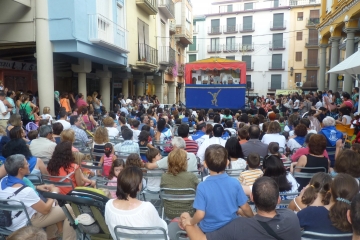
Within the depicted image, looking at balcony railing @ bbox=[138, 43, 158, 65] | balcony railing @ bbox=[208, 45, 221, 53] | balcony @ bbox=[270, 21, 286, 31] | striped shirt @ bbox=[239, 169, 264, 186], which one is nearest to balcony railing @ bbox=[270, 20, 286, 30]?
balcony @ bbox=[270, 21, 286, 31]

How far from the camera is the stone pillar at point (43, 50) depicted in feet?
35.0

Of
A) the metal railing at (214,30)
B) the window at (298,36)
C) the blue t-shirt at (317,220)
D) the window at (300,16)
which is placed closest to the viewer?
the blue t-shirt at (317,220)

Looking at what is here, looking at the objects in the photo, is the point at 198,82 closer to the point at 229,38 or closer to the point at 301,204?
the point at 301,204

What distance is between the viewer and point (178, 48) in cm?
3128

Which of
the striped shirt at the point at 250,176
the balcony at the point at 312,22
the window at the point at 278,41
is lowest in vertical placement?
the striped shirt at the point at 250,176

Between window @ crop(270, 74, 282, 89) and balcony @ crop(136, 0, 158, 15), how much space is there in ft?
85.0

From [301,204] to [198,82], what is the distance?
1620cm

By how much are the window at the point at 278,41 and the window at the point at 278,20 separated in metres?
1.16

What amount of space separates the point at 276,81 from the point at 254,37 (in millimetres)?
6843

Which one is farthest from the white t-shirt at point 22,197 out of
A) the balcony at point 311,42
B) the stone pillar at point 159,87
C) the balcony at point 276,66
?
the balcony at point 276,66

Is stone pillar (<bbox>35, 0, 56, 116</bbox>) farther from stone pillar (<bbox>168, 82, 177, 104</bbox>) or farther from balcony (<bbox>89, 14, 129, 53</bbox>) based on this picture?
stone pillar (<bbox>168, 82, 177, 104</bbox>)

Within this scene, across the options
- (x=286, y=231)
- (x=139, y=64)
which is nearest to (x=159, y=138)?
(x=286, y=231)

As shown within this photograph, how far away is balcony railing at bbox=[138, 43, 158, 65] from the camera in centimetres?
1872

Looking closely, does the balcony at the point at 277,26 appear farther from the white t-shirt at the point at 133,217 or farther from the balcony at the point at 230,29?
the white t-shirt at the point at 133,217
